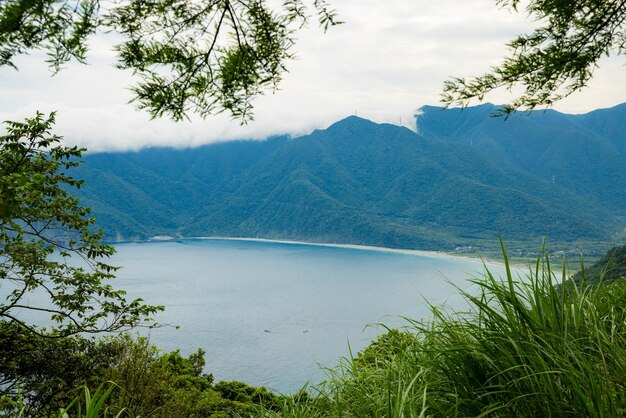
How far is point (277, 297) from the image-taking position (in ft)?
190

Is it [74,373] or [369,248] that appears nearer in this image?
[74,373]

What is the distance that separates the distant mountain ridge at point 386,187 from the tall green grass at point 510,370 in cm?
8620

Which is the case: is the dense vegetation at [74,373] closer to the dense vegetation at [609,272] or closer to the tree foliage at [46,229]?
the tree foliage at [46,229]

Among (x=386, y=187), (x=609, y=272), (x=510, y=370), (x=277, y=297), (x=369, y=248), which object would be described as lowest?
(x=277, y=297)

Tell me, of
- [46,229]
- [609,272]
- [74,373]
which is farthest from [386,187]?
[46,229]

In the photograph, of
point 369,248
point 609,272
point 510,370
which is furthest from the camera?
point 369,248

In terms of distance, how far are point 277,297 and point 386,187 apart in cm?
7463

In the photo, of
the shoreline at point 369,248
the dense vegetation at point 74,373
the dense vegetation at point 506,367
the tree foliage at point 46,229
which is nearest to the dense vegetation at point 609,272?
the dense vegetation at point 506,367

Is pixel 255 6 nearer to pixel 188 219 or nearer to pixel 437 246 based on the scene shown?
pixel 437 246

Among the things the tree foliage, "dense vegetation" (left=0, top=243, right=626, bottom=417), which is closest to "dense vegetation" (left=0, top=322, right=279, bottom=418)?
the tree foliage

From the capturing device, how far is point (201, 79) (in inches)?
79.2

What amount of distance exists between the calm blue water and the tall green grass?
51.6 feet

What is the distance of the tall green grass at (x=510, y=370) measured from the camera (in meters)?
1.12

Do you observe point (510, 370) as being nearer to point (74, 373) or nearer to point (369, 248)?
point (74, 373)
